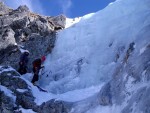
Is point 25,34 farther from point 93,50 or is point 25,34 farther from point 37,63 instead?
point 93,50

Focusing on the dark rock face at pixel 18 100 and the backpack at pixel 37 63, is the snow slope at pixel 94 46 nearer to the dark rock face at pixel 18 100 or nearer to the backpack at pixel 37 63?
the backpack at pixel 37 63

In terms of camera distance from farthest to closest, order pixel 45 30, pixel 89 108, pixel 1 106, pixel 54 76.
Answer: pixel 45 30 < pixel 54 76 < pixel 1 106 < pixel 89 108

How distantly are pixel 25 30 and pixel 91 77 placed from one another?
8.72 meters

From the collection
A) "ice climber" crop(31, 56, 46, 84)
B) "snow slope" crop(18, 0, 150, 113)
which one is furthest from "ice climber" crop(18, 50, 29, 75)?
"snow slope" crop(18, 0, 150, 113)

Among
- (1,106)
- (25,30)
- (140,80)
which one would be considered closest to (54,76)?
(1,106)

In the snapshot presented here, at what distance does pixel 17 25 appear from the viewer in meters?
27.5

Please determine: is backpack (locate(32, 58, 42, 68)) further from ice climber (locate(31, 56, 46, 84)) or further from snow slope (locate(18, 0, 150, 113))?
snow slope (locate(18, 0, 150, 113))

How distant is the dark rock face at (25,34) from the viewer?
78.2ft

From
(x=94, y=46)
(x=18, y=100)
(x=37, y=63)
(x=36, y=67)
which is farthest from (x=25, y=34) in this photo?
(x=18, y=100)

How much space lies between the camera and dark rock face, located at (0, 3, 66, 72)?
23.8m

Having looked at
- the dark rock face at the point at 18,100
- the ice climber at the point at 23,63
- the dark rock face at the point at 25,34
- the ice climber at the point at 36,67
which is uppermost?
the dark rock face at the point at 25,34

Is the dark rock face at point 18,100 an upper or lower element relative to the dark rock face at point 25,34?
lower

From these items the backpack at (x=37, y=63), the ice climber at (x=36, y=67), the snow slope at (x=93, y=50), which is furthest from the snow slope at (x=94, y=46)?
the backpack at (x=37, y=63)

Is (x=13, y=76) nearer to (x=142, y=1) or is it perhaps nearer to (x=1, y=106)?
(x=1, y=106)
